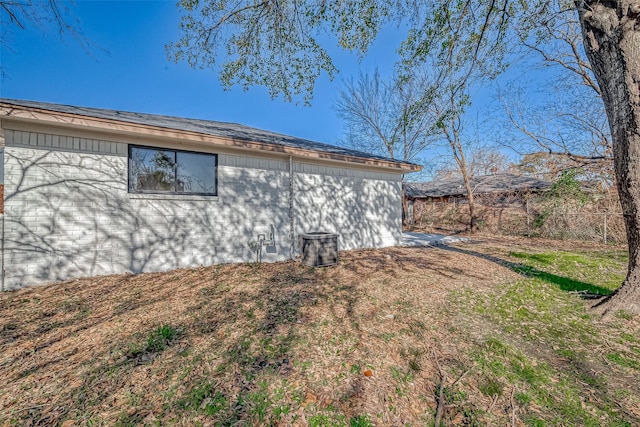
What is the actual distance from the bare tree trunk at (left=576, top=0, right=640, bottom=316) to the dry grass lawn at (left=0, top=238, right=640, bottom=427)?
2.16 feet

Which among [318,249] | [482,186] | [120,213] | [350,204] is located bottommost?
[318,249]

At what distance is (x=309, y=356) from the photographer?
2381 millimetres

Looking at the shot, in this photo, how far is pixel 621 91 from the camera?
3127 millimetres

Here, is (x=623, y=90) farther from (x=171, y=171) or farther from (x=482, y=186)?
(x=482, y=186)

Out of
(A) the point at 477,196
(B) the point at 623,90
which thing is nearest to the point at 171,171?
(B) the point at 623,90

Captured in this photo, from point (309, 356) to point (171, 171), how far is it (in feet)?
15.1

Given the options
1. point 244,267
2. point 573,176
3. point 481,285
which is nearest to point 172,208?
point 244,267

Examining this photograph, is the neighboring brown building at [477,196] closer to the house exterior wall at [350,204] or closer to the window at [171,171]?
the house exterior wall at [350,204]

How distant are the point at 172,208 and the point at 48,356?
10.7 ft

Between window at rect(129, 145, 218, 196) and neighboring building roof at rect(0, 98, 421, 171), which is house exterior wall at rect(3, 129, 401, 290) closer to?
window at rect(129, 145, 218, 196)

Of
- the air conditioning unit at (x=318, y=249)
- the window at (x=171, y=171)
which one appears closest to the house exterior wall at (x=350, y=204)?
the air conditioning unit at (x=318, y=249)

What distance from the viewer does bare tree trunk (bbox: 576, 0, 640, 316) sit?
10.1 ft

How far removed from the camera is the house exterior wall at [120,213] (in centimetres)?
411

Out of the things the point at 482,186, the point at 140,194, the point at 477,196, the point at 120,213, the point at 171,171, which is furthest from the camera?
the point at 482,186
